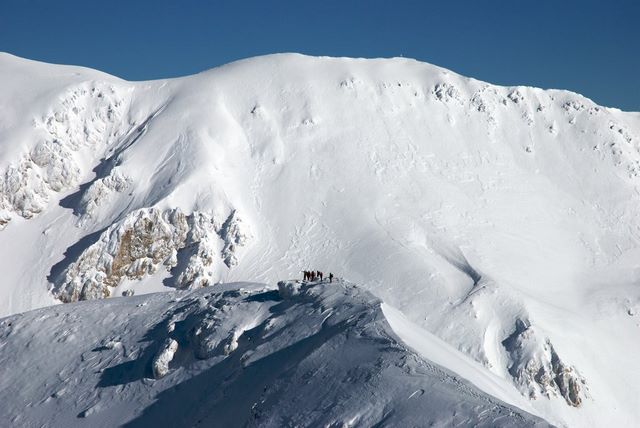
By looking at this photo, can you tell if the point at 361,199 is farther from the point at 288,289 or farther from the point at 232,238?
the point at 288,289

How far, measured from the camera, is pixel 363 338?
2814cm

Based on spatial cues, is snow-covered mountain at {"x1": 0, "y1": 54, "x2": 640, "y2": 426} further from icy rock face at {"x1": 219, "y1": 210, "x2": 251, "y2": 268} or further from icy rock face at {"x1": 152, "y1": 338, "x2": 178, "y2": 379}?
icy rock face at {"x1": 152, "y1": 338, "x2": 178, "y2": 379}

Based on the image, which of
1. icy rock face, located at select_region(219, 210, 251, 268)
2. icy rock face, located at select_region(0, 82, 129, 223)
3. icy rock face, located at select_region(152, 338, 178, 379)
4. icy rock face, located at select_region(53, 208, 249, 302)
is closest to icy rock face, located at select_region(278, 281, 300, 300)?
icy rock face, located at select_region(152, 338, 178, 379)

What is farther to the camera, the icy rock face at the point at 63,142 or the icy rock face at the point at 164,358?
the icy rock face at the point at 63,142

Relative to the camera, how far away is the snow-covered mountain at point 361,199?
61.7 meters

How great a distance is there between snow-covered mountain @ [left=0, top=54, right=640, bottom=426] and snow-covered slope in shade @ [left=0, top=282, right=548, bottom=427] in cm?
2720

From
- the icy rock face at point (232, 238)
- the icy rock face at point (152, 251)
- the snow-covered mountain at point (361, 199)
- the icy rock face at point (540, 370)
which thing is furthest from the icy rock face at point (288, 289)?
the icy rock face at point (232, 238)

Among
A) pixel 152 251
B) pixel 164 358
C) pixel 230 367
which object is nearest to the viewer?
pixel 230 367

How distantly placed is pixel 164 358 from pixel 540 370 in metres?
34.0

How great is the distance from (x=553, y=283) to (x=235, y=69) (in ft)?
143

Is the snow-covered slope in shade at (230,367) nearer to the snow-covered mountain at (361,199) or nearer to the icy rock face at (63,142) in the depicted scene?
the snow-covered mountain at (361,199)

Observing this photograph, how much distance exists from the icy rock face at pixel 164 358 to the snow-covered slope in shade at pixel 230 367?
0.17 ft

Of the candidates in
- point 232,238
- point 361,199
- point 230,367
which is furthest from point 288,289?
point 361,199

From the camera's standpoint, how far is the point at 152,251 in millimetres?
70188
